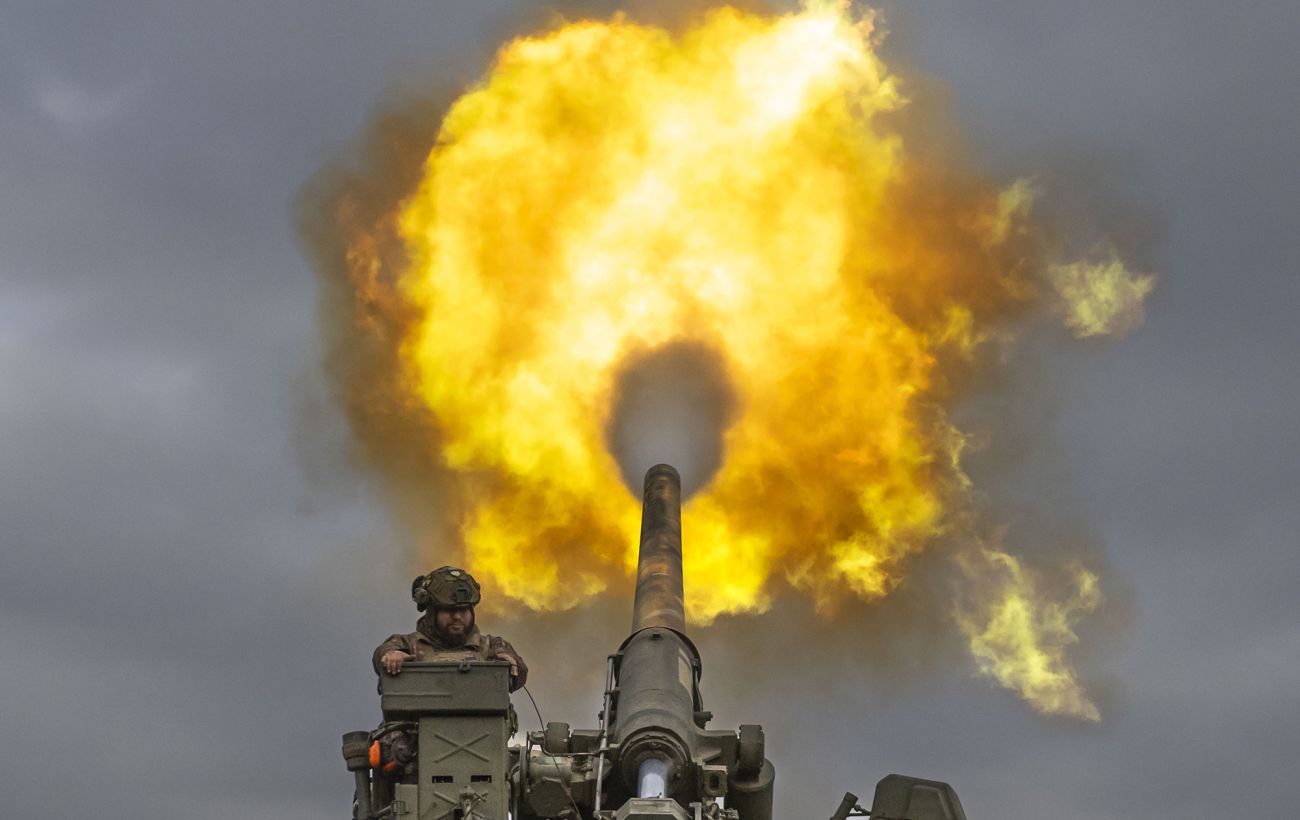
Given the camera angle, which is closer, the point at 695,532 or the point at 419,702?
the point at 419,702

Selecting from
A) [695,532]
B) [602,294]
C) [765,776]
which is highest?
[602,294]

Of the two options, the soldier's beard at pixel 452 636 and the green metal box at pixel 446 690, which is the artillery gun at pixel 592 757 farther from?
the soldier's beard at pixel 452 636

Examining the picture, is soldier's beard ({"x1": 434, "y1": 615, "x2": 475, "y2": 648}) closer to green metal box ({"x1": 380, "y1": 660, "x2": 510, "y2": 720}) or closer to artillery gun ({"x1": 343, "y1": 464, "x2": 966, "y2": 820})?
artillery gun ({"x1": 343, "y1": 464, "x2": 966, "y2": 820})

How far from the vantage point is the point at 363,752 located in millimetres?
20188

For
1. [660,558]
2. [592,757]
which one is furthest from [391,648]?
[660,558]

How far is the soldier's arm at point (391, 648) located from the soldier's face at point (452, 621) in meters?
0.45

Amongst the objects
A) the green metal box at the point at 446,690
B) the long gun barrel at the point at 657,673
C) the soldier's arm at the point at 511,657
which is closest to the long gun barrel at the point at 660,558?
the long gun barrel at the point at 657,673

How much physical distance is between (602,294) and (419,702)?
57.4ft

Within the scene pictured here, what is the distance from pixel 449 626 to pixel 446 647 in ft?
0.79

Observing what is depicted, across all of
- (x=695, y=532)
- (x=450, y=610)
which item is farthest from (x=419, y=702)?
(x=695, y=532)

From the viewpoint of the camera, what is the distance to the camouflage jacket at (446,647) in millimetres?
20922

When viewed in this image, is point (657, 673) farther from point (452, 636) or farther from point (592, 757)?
point (452, 636)

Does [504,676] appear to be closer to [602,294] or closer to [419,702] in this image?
[419,702]

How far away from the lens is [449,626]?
21.3 metres
